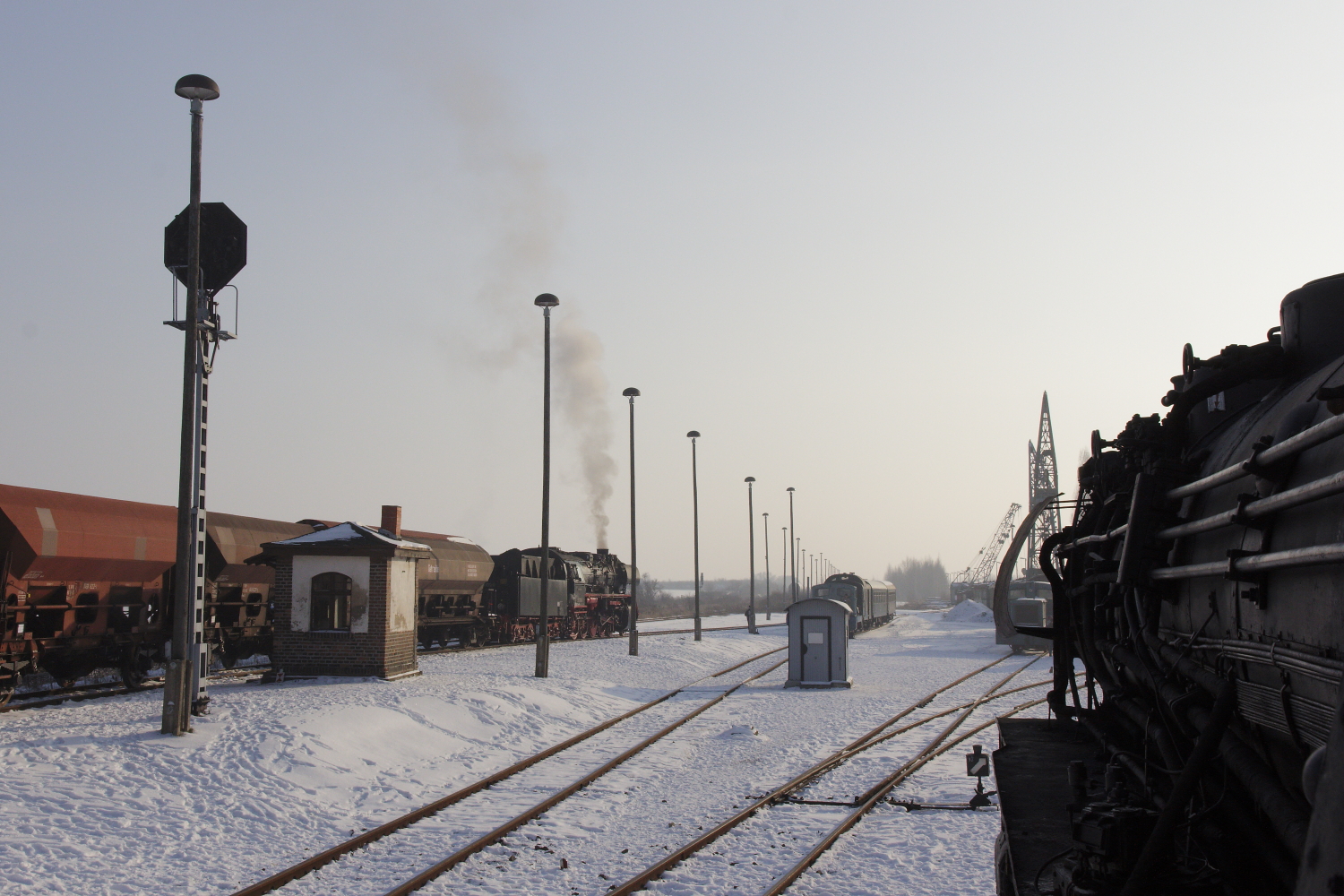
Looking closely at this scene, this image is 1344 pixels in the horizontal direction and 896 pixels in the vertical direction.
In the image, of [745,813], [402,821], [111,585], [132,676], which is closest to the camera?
[402,821]

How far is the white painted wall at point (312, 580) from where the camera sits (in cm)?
1880

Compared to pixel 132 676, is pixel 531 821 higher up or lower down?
lower down

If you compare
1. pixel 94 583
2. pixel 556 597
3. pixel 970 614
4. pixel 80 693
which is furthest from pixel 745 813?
pixel 970 614

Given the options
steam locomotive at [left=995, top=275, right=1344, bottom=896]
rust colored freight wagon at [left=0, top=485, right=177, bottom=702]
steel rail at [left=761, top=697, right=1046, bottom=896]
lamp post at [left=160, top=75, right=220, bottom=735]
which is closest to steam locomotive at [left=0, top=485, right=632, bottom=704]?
rust colored freight wagon at [left=0, top=485, right=177, bottom=702]

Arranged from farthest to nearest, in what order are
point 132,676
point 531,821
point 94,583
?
point 132,676 → point 94,583 → point 531,821

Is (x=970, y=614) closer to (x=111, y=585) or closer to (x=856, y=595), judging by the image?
(x=856, y=595)

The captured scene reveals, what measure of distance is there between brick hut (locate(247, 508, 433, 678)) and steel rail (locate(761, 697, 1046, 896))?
33.9ft

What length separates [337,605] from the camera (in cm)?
1922

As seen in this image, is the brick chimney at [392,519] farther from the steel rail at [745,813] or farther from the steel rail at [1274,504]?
the steel rail at [1274,504]

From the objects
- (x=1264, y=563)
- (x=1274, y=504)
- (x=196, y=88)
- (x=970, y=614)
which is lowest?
(x=970, y=614)

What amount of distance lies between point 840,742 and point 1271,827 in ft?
40.0

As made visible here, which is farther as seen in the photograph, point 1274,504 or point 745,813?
point 745,813

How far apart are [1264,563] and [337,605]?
18483 millimetres

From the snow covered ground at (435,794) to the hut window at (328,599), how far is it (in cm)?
154
